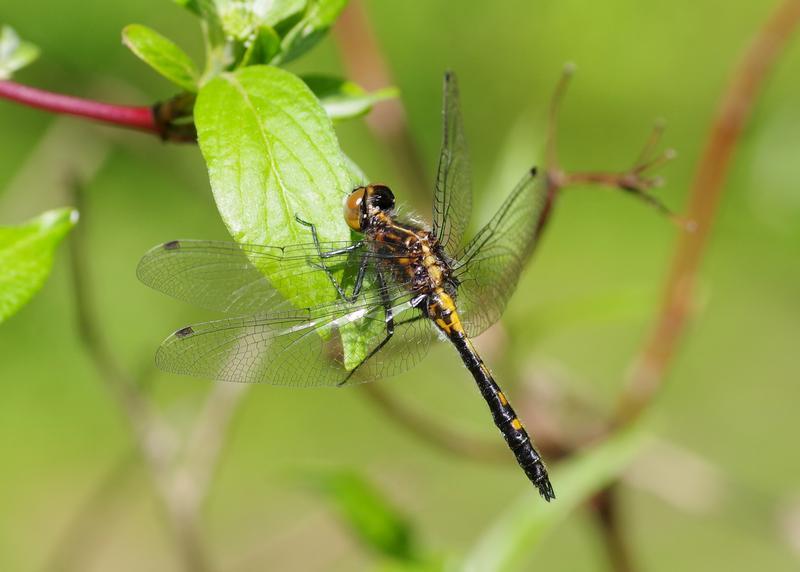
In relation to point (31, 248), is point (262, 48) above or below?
above

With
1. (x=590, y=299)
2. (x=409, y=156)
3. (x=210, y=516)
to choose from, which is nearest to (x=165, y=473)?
(x=409, y=156)

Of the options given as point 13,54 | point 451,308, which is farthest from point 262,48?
point 451,308

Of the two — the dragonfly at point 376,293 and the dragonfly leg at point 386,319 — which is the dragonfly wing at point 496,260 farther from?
the dragonfly leg at point 386,319

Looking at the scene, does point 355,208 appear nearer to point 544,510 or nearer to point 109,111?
point 109,111

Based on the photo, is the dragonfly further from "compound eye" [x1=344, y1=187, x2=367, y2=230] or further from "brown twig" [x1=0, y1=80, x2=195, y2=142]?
"brown twig" [x1=0, y1=80, x2=195, y2=142]

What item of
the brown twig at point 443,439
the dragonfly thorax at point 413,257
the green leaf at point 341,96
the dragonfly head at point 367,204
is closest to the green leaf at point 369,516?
the brown twig at point 443,439

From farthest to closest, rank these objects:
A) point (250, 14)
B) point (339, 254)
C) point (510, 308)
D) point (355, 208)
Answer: point (510, 308), point (355, 208), point (339, 254), point (250, 14)

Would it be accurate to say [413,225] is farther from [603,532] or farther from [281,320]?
[603,532]
